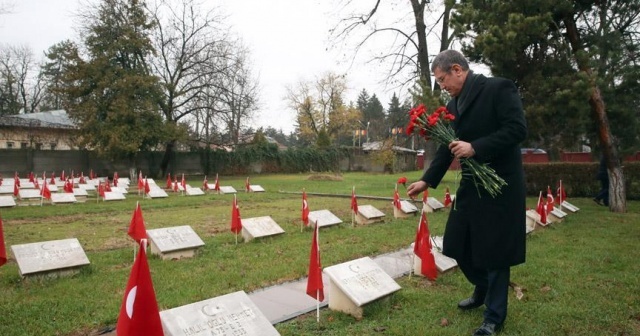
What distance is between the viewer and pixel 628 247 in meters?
6.84

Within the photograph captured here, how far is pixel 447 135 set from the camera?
3.34m

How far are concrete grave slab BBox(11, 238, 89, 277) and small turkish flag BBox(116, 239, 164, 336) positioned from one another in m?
3.13

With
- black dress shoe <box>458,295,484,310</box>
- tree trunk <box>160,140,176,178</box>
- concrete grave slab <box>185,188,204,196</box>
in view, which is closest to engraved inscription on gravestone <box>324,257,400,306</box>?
black dress shoe <box>458,295,484,310</box>

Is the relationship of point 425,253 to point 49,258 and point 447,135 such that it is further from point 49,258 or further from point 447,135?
point 49,258

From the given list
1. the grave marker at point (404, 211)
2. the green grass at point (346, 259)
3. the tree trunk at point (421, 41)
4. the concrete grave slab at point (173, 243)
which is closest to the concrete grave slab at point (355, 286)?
the green grass at point (346, 259)

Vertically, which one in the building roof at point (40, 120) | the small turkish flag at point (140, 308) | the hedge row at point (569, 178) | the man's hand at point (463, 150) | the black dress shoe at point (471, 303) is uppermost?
the building roof at point (40, 120)

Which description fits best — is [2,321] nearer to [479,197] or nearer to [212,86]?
[479,197]

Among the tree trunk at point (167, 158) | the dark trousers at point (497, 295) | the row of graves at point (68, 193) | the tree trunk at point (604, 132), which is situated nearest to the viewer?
the dark trousers at point (497, 295)

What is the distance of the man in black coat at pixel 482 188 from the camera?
312cm

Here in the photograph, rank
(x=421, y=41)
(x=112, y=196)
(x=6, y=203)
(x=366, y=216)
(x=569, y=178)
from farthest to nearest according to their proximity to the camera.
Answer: (x=421, y=41), (x=569, y=178), (x=112, y=196), (x=6, y=203), (x=366, y=216)

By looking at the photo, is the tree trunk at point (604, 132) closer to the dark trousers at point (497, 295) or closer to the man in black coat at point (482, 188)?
the man in black coat at point (482, 188)

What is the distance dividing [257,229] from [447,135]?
4917 millimetres

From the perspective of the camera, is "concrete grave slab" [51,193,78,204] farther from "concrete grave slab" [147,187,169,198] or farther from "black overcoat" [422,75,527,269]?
"black overcoat" [422,75,527,269]

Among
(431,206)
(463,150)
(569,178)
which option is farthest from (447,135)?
(569,178)
